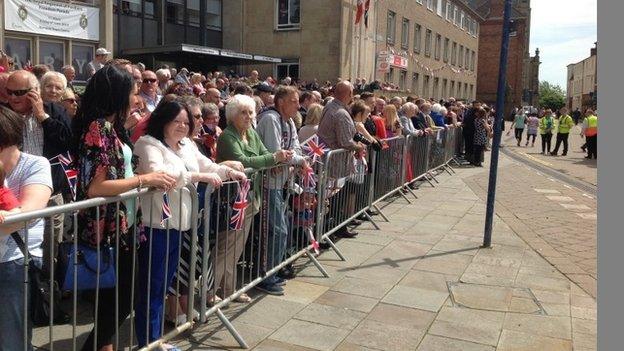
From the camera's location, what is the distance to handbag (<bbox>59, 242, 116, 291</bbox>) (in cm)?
309

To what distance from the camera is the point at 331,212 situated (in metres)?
6.79

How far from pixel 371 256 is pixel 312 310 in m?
1.84

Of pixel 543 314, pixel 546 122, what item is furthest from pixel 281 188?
pixel 546 122

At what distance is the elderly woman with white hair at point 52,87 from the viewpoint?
464cm

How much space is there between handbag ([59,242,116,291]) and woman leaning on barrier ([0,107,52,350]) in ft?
0.83

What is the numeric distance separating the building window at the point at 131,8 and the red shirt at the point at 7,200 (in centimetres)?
2147

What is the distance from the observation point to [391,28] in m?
33.3

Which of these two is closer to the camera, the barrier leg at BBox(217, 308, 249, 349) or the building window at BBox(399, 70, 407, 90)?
the barrier leg at BBox(217, 308, 249, 349)

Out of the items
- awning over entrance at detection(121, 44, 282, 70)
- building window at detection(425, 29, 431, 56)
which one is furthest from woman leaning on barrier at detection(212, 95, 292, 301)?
building window at detection(425, 29, 431, 56)

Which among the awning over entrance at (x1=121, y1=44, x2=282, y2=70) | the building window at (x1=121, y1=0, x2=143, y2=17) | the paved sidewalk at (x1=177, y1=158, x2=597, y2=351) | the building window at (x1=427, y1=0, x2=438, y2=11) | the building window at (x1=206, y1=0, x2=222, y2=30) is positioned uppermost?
the building window at (x1=427, y1=0, x2=438, y2=11)

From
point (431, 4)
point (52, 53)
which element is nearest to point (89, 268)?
point (52, 53)

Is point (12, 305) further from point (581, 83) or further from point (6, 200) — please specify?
point (581, 83)

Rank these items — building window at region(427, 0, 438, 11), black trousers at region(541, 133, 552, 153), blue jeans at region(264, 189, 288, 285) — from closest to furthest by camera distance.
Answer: blue jeans at region(264, 189, 288, 285)
black trousers at region(541, 133, 552, 153)
building window at region(427, 0, 438, 11)

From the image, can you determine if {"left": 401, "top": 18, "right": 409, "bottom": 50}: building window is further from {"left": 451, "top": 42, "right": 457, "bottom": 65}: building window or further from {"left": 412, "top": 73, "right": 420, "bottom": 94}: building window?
{"left": 451, "top": 42, "right": 457, "bottom": 65}: building window
